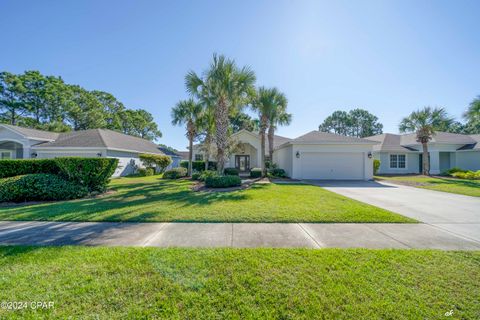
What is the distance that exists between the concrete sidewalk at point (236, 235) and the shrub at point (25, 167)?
494 cm

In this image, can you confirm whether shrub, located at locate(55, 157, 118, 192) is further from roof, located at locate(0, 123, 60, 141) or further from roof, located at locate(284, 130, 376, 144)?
roof, located at locate(0, 123, 60, 141)

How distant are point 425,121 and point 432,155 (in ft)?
18.0

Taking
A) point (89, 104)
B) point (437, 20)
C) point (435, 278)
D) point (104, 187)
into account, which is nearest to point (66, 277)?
point (435, 278)

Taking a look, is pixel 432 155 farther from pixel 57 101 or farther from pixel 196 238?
pixel 57 101

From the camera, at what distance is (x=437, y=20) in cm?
943

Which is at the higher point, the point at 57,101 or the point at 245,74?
the point at 57,101

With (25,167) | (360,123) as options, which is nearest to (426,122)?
(25,167)

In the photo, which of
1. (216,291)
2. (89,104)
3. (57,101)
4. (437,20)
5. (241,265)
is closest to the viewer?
(216,291)

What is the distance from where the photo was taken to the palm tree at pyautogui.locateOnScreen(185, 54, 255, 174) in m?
11.6

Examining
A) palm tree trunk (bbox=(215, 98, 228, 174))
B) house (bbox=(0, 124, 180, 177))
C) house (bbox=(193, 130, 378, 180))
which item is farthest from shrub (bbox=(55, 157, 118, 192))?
house (bbox=(193, 130, 378, 180))

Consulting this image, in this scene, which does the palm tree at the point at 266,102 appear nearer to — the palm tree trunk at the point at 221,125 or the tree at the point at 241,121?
the palm tree trunk at the point at 221,125

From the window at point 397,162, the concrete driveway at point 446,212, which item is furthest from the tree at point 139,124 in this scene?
the concrete driveway at point 446,212

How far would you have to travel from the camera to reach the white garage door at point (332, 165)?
16.0m

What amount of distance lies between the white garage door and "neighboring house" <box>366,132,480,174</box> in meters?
8.37
